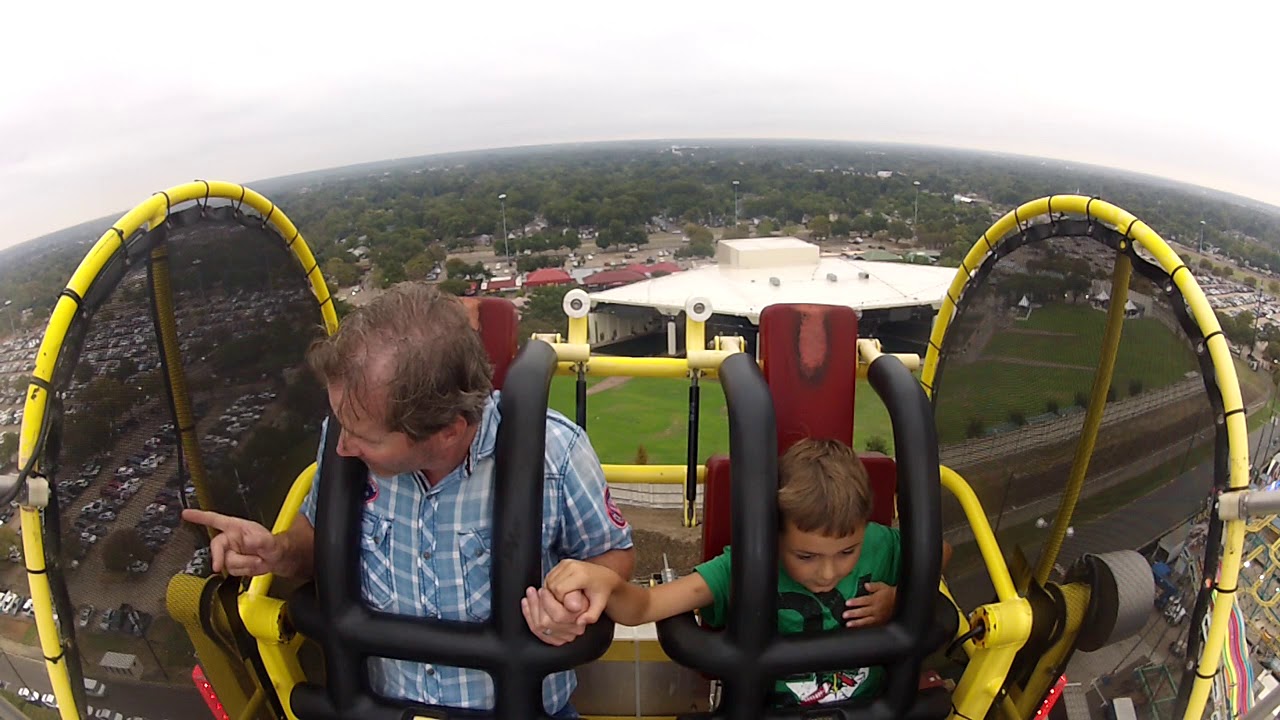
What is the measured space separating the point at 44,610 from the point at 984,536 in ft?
8.39

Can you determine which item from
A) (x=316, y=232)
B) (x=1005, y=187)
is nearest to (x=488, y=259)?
(x=316, y=232)

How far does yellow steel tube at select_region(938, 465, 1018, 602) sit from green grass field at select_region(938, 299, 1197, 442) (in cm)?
41

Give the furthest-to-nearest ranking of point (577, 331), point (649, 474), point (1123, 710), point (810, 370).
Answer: point (649, 474), point (577, 331), point (810, 370), point (1123, 710)

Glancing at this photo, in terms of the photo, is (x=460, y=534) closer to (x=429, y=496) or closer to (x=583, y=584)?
(x=429, y=496)

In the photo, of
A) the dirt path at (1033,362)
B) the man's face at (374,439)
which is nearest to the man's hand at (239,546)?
the man's face at (374,439)

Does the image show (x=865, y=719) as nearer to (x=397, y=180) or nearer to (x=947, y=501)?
(x=947, y=501)

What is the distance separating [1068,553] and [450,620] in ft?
6.11

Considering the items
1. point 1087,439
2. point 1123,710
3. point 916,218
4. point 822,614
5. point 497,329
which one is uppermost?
point 916,218

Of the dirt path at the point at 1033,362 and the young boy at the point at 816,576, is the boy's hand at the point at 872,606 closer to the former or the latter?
the young boy at the point at 816,576

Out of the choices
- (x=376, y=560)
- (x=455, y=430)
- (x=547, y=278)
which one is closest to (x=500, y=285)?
(x=547, y=278)

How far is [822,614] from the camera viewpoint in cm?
182

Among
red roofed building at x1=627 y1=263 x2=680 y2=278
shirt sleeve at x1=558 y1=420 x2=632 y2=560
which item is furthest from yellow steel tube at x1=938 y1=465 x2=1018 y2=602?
red roofed building at x1=627 y1=263 x2=680 y2=278

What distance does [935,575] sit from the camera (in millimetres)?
1632

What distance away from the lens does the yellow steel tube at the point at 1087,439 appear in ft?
6.84
